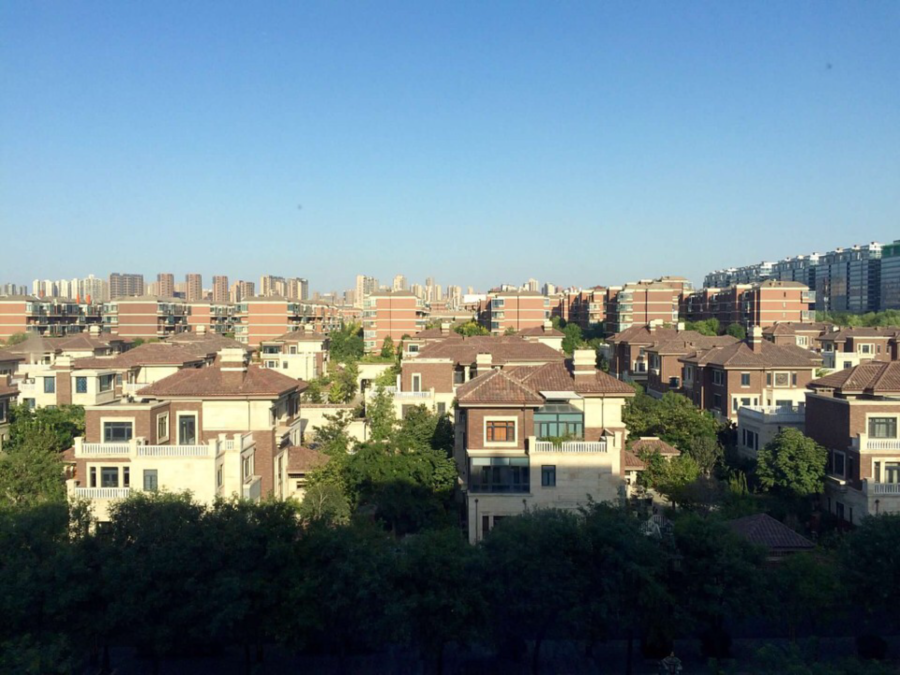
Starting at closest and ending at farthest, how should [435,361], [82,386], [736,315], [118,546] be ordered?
[118,546] < [82,386] < [435,361] < [736,315]

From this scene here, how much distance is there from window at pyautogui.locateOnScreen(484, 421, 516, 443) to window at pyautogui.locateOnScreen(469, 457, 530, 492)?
2.05 ft

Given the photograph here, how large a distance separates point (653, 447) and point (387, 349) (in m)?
39.3

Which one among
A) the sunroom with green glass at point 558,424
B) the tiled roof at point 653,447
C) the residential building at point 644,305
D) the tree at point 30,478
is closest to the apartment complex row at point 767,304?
the residential building at point 644,305

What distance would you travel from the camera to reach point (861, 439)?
2380 cm

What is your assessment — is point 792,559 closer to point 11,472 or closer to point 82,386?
point 11,472

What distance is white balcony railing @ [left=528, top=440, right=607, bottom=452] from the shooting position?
22062 mm

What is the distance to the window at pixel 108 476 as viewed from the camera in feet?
73.2

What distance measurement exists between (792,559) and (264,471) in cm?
1677

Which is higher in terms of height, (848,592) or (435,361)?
(435,361)

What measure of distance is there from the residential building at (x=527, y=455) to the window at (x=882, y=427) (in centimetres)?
931

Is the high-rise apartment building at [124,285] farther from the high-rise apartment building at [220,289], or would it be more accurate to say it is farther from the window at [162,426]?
the window at [162,426]

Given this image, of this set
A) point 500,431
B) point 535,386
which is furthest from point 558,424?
point 535,386

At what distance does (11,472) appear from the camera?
74.5 ft

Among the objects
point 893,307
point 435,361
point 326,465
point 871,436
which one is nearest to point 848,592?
point 871,436
